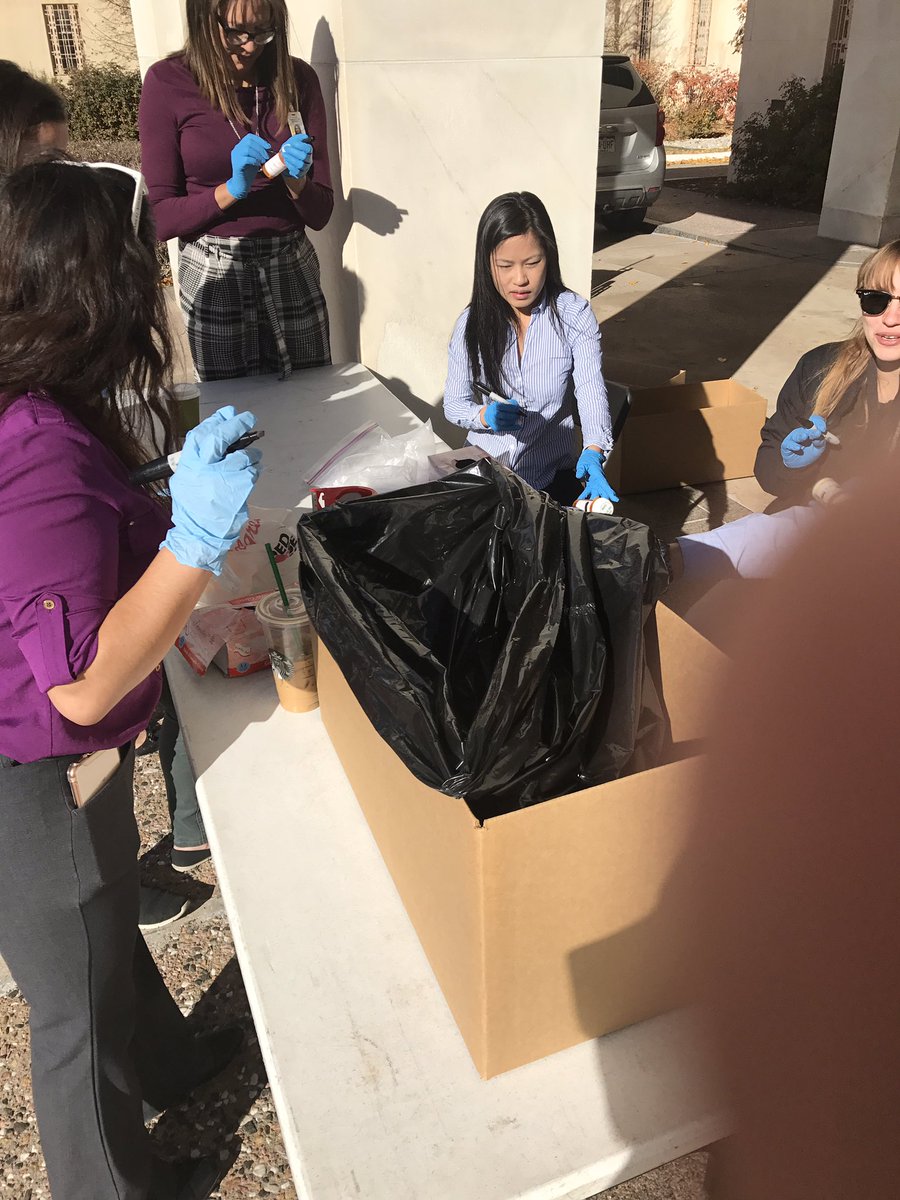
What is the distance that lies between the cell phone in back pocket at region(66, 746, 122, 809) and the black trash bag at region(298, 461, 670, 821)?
330 mm

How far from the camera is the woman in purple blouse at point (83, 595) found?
1020 mm

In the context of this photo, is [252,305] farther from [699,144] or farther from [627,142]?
[699,144]

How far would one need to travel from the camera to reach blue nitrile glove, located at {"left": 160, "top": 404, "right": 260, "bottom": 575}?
1.10 m

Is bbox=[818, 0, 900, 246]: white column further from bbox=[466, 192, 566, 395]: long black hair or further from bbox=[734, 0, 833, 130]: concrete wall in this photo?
bbox=[466, 192, 566, 395]: long black hair

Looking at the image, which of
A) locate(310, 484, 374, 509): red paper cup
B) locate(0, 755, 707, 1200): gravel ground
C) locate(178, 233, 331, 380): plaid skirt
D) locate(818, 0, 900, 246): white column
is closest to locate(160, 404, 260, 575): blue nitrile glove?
locate(310, 484, 374, 509): red paper cup

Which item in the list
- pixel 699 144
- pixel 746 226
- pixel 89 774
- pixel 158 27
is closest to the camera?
pixel 89 774

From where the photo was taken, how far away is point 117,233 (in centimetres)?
112

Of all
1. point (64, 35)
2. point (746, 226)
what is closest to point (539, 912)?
point (746, 226)

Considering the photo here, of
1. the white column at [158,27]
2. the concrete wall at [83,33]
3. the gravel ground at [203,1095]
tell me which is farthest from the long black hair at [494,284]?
the concrete wall at [83,33]

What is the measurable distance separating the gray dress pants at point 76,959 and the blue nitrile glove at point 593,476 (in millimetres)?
1326

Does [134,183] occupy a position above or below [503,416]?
above

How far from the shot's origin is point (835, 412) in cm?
267

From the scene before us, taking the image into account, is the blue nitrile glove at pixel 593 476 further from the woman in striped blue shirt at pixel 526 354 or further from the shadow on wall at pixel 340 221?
the shadow on wall at pixel 340 221

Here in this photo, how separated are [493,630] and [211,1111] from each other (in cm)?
122
